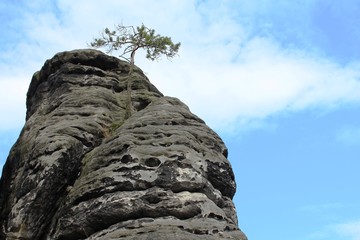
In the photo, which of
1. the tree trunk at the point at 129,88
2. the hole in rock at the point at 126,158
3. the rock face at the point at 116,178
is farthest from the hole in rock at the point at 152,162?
the tree trunk at the point at 129,88

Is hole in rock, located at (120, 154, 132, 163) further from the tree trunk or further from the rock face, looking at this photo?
the tree trunk

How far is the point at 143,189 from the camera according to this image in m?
13.8

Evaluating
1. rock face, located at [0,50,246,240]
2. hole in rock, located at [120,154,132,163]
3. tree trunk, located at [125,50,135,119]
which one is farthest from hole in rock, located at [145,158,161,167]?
tree trunk, located at [125,50,135,119]

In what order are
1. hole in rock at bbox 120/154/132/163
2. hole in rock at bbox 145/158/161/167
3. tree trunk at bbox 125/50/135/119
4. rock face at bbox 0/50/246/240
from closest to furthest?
rock face at bbox 0/50/246/240, hole in rock at bbox 145/158/161/167, hole in rock at bbox 120/154/132/163, tree trunk at bbox 125/50/135/119

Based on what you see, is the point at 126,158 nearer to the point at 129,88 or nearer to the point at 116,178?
the point at 116,178

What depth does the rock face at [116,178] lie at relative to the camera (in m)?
13.1

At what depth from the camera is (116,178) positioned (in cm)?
1408

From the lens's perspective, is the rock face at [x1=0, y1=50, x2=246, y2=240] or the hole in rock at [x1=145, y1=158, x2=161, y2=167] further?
the hole in rock at [x1=145, y1=158, x2=161, y2=167]

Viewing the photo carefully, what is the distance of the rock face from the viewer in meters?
13.1

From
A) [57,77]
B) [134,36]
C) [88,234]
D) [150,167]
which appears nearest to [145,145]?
[150,167]

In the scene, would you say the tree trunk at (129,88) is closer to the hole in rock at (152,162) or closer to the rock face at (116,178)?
the rock face at (116,178)

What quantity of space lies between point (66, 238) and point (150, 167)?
2.86 m

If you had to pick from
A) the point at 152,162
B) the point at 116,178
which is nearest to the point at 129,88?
the point at 152,162

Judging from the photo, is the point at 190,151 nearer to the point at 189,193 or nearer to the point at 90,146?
the point at 189,193
